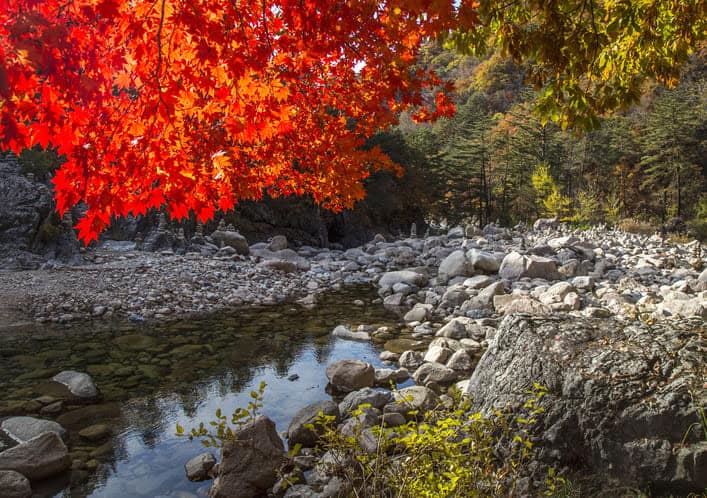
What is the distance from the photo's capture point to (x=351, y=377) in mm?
5617

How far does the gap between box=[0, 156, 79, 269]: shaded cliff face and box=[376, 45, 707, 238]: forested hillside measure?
1860 cm

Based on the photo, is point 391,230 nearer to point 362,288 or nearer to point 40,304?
point 362,288

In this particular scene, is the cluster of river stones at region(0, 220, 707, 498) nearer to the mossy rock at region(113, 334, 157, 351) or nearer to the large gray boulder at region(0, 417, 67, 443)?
the large gray boulder at region(0, 417, 67, 443)

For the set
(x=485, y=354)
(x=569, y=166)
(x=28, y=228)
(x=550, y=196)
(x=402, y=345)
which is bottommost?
(x=402, y=345)

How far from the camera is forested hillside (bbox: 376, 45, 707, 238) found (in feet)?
96.9

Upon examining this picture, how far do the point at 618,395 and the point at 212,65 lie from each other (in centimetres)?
347

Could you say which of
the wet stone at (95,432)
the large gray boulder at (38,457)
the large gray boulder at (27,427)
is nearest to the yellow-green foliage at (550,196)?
the wet stone at (95,432)

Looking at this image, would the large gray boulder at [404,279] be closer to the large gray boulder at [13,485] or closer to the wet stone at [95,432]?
the wet stone at [95,432]

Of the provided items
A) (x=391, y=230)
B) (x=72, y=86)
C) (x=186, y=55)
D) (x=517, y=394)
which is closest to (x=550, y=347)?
(x=517, y=394)

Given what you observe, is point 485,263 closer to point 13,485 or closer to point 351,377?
point 351,377

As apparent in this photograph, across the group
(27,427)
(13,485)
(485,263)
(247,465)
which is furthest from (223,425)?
(485,263)

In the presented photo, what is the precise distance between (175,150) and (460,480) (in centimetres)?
293

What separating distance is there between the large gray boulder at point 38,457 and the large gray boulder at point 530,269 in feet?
34.8

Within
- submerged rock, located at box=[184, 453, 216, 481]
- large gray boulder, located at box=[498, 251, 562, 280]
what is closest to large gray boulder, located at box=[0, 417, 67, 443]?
submerged rock, located at box=[184, 453, 216, 481]
